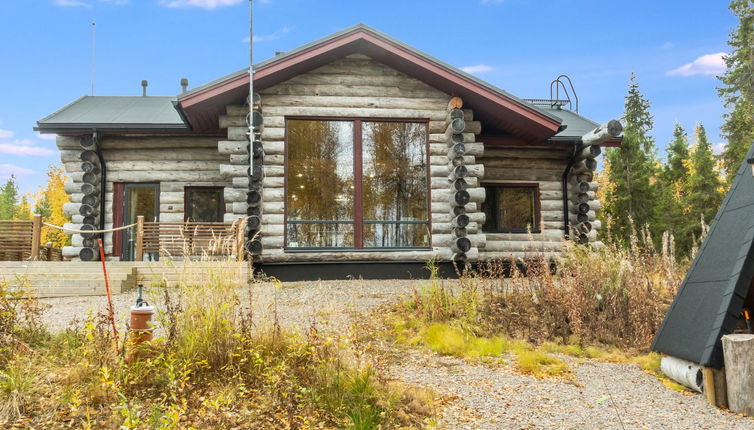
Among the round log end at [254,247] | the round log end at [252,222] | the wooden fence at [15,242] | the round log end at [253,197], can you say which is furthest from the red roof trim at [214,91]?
the wooden fence at [15,242]

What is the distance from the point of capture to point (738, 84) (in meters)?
25.1

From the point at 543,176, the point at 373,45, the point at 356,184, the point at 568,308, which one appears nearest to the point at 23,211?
the point at 356,184

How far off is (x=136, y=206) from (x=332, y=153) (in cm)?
544

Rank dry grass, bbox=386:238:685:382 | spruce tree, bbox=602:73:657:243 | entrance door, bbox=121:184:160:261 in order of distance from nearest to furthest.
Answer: dry grass, bbox=386:238:685:382 < entrance door, bbox=121:184:160:261 < spruce tree, bbox=602:73:657:243

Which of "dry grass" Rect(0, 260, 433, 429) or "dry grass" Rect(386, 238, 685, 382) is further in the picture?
"dry grass" Rect(386, 238, 685, 382)

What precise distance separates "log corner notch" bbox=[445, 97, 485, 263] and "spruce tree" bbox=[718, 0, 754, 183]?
16.5 m

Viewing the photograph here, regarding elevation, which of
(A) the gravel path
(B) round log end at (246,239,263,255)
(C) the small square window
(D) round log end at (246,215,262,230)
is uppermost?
(C) the small square window

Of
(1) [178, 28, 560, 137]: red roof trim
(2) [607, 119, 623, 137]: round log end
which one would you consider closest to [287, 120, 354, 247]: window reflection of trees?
(1) [178, 28, 560, 137]: red roof trim

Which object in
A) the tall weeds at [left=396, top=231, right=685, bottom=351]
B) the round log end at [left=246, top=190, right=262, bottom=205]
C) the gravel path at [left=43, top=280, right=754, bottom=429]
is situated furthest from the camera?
the round log end at [left=246, top=190, right=262, bottom=205]

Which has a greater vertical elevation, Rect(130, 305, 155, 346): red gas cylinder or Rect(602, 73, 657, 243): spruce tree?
Rect(602, 73, 657, 243): spruce tree

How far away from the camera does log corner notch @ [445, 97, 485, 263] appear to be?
10.4 meters

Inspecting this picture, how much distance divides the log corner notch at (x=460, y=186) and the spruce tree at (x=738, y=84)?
54.2 ft

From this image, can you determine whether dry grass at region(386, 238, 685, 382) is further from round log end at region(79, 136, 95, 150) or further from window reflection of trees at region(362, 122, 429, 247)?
A: round log end at region(79, 136, 95, 150)

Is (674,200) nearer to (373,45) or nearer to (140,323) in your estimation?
(373,45)
